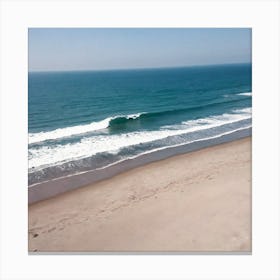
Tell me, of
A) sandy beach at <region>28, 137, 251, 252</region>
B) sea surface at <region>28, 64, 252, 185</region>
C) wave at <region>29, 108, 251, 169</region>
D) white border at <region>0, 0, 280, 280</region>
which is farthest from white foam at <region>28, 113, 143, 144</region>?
sandy beach at <region>28, 137, 251, 252</region>

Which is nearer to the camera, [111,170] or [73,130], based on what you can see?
[73,130]

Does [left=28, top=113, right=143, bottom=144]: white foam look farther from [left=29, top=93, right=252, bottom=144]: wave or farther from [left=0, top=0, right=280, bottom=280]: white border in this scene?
[left=0, top=0, right=280, bottom=280]: white border
